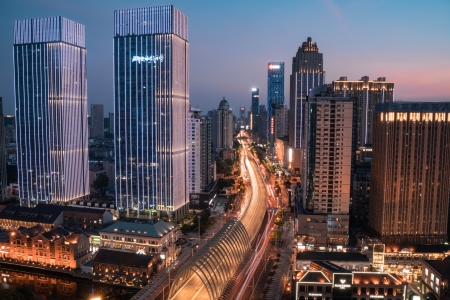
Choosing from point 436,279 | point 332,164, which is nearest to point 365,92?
point 332,164

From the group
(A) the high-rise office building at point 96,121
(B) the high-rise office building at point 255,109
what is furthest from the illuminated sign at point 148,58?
(B) the high-rise office building at point 255,109

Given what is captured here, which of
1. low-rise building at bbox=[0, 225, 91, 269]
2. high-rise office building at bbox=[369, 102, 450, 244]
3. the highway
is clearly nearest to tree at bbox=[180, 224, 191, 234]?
the highway

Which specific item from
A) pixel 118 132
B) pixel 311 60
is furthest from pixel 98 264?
pixel 311 60

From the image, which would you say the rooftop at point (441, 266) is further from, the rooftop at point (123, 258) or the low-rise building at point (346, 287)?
the rooftop at point (123, 258)

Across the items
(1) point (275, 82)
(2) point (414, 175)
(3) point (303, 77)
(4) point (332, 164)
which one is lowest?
(2) point (414, 175)

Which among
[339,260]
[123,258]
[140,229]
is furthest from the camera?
[140,229]

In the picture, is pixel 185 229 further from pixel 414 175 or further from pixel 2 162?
pixel 2 162

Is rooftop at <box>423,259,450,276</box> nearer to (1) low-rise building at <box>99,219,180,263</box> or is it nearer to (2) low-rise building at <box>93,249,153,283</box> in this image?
(1) low-rise building at <box>99,219,180,263</box>
